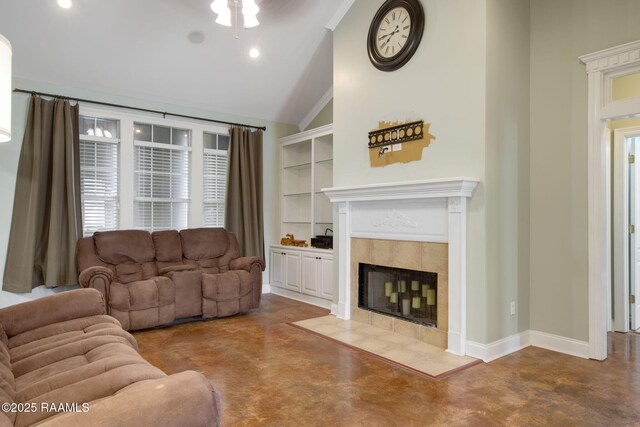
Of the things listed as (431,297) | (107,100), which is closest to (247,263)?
(431,297)

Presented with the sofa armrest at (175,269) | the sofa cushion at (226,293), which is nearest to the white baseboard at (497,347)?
the sofa cushion at (226,293)

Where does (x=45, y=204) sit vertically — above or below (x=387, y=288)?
above

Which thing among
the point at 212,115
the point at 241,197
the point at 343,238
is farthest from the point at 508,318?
the point at 212,115

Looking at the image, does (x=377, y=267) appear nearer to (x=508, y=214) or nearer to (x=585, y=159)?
(x=508, y=214)

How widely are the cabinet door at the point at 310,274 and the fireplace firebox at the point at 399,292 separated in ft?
3.23

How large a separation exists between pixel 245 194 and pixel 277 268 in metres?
1.20

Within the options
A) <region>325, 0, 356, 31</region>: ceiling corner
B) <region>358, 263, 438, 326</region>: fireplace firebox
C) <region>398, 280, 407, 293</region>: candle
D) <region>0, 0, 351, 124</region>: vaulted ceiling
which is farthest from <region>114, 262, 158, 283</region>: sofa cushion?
<region>325, 0, 356, 31</region>: ceiling corner

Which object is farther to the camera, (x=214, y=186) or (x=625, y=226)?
(x=214, y=186)

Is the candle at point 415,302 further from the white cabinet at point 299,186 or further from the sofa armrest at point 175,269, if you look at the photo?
the sofa armrest at point 175,269

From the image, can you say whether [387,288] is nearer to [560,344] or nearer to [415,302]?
[415,302]

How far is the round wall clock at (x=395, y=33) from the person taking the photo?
12.6 ft

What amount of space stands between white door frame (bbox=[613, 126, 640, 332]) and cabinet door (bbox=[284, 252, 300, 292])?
11.8 ft

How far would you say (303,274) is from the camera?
5.54 meters

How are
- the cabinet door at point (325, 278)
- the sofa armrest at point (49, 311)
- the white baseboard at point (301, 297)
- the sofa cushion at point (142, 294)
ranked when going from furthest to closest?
the white baseboard at point (301, 297), the cabinet door at point (325, 278), the sofa cushion at point (142, 294), the sofa armrest at point (49, 311)
